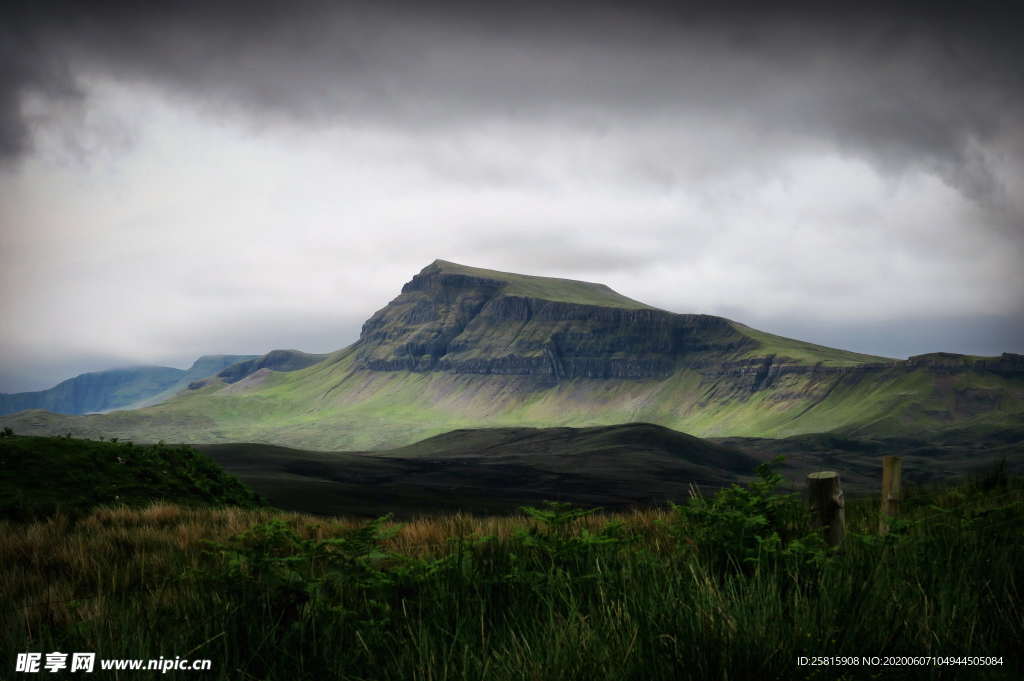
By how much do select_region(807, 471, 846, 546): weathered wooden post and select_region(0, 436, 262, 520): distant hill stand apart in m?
Result: 11.5

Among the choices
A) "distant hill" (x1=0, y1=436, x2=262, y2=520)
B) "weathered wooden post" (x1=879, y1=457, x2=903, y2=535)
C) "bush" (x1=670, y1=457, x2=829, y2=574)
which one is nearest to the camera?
"bush" (x1=670, y1=457, x2=829, y2=574)

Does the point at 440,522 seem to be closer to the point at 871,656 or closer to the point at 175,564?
the point at 175,564

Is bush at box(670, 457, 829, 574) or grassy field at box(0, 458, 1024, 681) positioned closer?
grassy field at box(0, 458, 1024, 681)

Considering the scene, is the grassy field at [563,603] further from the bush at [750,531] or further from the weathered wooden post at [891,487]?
the weathered wooden post at [891,487]

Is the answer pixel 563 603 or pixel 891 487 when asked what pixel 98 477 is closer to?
pixel 563 603

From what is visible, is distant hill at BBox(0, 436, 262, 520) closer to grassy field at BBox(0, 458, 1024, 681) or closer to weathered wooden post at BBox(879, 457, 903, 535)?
grassy field at BBox(0, 458, 1024, 681)

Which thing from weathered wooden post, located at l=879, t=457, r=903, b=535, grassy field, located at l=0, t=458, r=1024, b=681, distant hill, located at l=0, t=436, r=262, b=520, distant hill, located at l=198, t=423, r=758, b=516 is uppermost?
weathered wooden post, located at l=879, t=457, r=903, b=535

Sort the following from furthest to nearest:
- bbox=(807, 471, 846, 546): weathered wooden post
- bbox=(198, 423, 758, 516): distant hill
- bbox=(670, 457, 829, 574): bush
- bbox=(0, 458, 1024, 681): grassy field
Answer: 1. bbox=(198, 423, 758, 516): distant hill
2. bbox=(807, 471, 846, 546): weathered wooden post
3. bbox=(670, 457, 829, 574): bush
4. bbox=(0, 458, 1024, 681): grassy field

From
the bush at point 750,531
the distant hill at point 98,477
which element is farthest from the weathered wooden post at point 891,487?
the distant hill at point 98,477

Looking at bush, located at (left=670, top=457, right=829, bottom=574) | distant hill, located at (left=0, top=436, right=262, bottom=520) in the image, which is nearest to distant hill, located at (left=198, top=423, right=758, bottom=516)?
distant hill, located at (left=0, top=436, right=262, bottom=520)

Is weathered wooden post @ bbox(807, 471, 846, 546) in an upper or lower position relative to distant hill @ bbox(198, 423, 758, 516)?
upper

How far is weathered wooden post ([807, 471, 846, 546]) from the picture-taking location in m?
6.08

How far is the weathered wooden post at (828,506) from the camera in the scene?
6078mm

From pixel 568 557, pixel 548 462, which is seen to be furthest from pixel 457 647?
pixel 548 462
